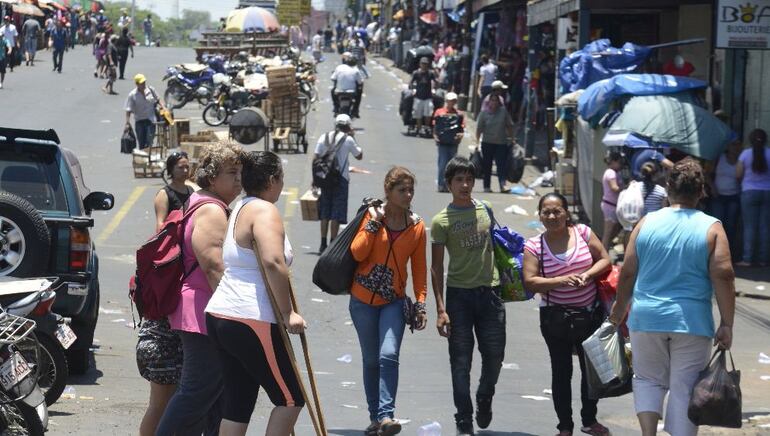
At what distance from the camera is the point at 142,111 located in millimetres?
24844

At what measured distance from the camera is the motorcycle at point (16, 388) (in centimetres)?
684

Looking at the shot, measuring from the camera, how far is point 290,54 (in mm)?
44656

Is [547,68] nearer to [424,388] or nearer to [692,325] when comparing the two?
[424,388]

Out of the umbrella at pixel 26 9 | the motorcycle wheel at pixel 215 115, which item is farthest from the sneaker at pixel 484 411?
the umbrella at pixel 26 9

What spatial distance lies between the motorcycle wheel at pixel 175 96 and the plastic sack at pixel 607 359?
29.6 m

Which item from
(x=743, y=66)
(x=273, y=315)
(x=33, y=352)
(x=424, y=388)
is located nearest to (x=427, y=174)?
(x=743, y=66)

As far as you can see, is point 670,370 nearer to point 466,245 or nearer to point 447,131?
point 466,245

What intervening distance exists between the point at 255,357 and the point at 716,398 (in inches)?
91.1

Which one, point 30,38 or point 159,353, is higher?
point 30,38

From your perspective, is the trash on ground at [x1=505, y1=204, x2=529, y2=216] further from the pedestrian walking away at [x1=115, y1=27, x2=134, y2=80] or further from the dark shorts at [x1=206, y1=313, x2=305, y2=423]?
the pedestrian walking away at [x1=115, y1=27, x2=134, y2=80]

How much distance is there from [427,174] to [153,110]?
5292 mm

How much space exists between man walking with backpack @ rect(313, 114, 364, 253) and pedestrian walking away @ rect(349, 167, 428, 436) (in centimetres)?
773

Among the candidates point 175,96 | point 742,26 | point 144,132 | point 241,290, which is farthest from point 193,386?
point 175,96

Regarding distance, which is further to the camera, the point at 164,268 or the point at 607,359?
the point at 607,359
